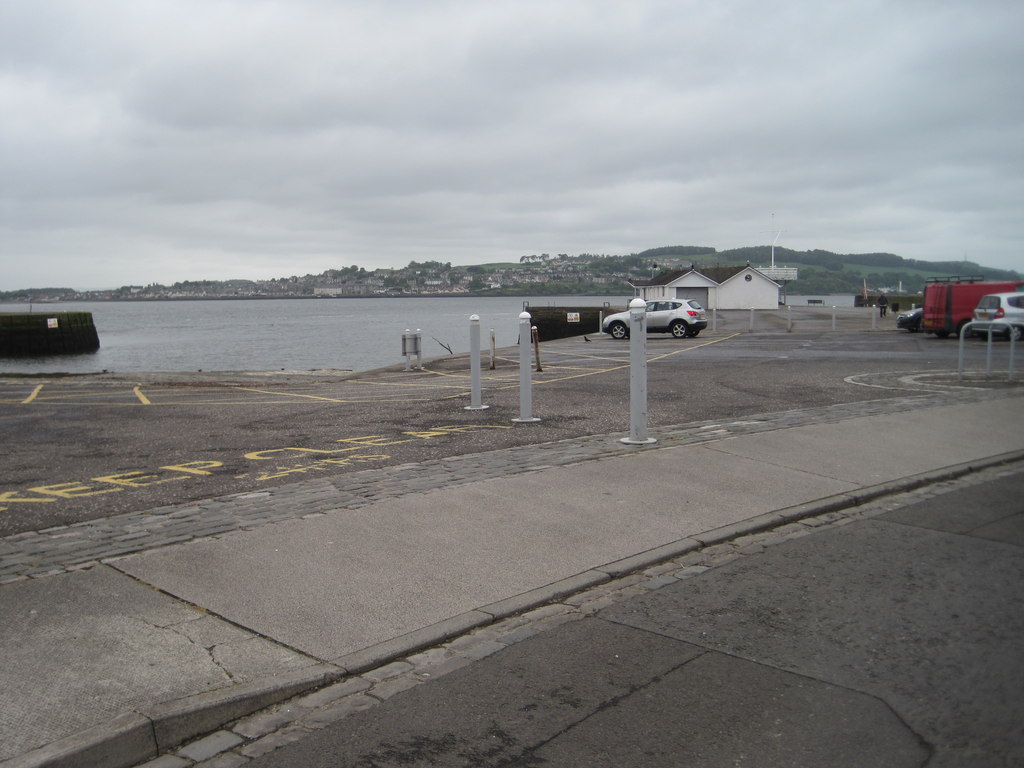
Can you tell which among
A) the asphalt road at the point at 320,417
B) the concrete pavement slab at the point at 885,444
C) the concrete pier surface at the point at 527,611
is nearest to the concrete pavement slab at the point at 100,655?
the concrete pier surface at the point at 527,611

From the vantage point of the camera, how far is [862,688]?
4.27m

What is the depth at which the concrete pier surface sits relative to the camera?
3.82 metres

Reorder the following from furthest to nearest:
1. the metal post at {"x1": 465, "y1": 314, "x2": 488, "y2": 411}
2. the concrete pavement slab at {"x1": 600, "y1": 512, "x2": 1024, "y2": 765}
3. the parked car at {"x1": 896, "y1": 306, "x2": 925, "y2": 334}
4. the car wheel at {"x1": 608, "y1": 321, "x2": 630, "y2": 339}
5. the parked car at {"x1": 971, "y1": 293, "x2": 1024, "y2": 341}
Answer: the car wheel at {"x1": 608, "y1": 321, "x2": 630, "y2": 339}, the parked car at {"x1": 896, "y1": 306, "x2": 925, "y2": 334}, the parked car at {"x1": 971, "y1": 293, "x2": 1024, "y2": 341}, the metal post at {"x1": 465, "y1": 314, "x2": 488, "y2": 411}, the concrete pavement slab at {"x1": 600, "y1": 512, "x2": 1024, "y2": 765}

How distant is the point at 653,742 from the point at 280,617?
231 cm

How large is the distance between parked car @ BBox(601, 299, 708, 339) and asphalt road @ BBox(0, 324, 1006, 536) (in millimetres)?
13200

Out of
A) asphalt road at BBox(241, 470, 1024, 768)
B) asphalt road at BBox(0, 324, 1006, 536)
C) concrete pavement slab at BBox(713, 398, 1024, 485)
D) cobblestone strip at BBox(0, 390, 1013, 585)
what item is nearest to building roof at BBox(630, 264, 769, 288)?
asphalt road at BBox(0, 324, 1006, 536)

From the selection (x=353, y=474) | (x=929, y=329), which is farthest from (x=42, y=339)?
(x=353, y=474)

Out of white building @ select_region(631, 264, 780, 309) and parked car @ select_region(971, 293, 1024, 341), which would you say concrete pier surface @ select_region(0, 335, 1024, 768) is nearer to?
parked car @ select_region(971, 293, 1024, 341)

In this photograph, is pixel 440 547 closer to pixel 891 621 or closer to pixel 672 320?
pixel 891 621

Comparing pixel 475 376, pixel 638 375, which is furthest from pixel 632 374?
pixel 475 376

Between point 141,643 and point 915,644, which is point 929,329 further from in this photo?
point 141,643

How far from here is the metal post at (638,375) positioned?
9883 mm

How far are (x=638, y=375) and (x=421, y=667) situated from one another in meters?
5.99

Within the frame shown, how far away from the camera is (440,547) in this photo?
632 centimetres
